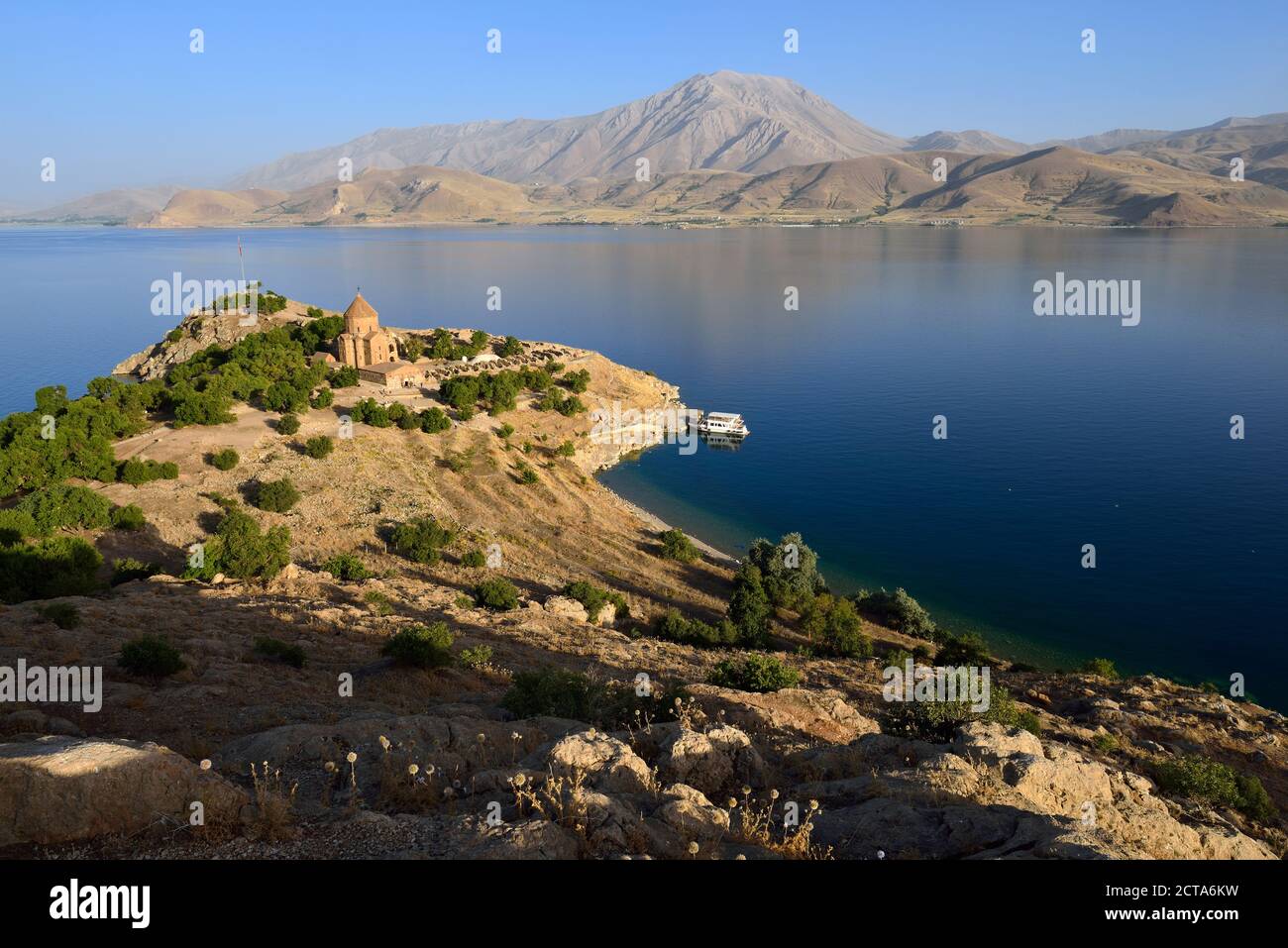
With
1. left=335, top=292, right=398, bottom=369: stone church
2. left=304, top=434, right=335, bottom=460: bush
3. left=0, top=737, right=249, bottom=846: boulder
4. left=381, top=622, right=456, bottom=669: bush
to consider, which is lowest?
left=381, top=622, right=456, bottom=669: bush

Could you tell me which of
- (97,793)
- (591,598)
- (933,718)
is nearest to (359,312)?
(591,598)

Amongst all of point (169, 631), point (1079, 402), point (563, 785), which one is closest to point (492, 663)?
point (169, 631)

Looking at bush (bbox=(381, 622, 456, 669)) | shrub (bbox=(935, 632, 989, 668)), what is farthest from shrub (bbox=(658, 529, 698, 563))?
bush (bbox=(381, 622, 456, 669))

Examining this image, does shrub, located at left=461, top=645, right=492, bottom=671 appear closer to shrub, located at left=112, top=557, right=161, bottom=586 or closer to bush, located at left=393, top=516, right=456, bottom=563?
bush, located at left=393, top=516, right=456, bottom=563

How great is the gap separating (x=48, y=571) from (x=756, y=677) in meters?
20.4

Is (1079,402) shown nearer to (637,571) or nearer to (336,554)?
(637,571)

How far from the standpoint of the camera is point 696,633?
26172 mm

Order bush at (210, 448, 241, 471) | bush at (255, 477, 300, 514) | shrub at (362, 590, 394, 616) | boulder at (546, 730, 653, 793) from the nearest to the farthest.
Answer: boulder at (546, 730, 653, 793) < shrub at (362, 590, 394, 616) < bush at (255, 477, 300, 514) < bush at (210, 448, 241, 471)

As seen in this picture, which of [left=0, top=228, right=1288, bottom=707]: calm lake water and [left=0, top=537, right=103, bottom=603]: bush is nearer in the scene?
[left=0, top=537, right=103, bottom=603]: bush

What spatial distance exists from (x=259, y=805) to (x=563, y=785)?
10.1 ft

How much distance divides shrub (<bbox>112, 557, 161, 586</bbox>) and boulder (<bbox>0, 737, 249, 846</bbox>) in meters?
18.4

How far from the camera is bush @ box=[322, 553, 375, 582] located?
1057 inches

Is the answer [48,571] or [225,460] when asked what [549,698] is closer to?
[48,571]
